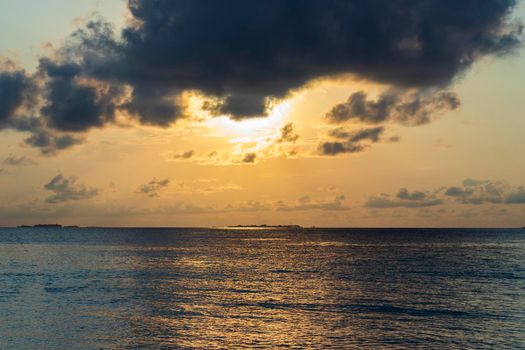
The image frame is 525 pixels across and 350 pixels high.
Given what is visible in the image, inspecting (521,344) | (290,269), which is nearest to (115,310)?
(521,344)

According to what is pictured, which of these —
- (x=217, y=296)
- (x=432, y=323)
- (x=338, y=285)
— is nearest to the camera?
(x=432, y=323)

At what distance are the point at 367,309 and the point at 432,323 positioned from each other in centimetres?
942

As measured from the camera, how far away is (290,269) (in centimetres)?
11525

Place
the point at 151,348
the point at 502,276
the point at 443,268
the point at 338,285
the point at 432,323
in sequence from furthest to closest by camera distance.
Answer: the point at 443,268, the point at 502,276, the point at 338,285, the point at 432,323, the point at 151,348

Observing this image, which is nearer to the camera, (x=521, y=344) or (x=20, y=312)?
(x=521, y=344)

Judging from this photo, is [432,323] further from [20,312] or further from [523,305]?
[20,312]

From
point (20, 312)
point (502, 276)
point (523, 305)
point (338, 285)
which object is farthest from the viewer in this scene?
point (502, 276)

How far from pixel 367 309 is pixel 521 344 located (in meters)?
19.6

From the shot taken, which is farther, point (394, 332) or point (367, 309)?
point (367, 309)

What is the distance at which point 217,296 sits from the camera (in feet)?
240

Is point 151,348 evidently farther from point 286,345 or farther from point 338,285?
point 338,285

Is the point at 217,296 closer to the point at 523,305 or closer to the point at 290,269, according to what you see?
the point at 523,305

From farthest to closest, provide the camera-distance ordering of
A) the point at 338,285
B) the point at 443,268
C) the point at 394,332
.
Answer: the point at 443,268 → the point at 338,285 → the point at 394,332

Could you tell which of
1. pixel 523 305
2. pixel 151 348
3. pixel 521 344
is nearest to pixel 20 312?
pixel 151 348
